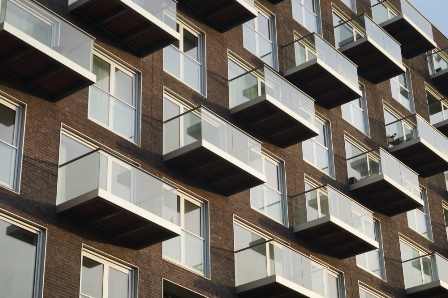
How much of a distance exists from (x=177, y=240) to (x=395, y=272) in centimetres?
1054

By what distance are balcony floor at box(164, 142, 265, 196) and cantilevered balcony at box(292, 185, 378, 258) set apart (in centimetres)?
296

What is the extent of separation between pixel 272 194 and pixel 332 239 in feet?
7.13

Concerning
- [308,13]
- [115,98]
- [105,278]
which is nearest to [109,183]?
[105,278]

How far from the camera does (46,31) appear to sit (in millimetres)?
22422

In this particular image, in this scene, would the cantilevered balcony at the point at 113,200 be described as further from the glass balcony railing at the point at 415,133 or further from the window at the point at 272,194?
the glass balcony railing at the point at 415,133

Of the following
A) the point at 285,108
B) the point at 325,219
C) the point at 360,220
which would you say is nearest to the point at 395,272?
the point at 360,220

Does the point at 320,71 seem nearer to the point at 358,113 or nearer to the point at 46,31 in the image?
the point at 358,113

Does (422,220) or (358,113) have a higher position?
(358,113)

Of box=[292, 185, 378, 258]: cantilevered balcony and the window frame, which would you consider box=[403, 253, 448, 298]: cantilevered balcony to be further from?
the window frame

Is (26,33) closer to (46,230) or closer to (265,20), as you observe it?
(46,230)

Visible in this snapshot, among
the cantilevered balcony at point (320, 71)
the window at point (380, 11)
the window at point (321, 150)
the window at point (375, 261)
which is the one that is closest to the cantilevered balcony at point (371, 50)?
the window at point (380, 11)

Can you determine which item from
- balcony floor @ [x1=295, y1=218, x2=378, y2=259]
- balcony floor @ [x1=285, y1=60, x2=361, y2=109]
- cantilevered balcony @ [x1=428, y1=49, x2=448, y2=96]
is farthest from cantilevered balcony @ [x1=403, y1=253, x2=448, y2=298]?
cantilevered balcony @ [x1=428, y1=49, x2=448, y2=96]

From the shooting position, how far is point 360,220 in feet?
103

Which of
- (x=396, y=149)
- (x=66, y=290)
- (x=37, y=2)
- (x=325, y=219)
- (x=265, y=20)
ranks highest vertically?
(x=265, y=20)
